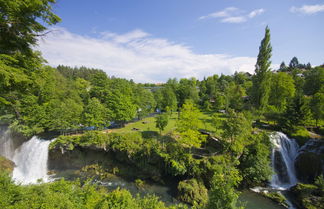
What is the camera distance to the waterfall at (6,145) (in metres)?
23.1

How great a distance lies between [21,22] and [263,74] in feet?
100

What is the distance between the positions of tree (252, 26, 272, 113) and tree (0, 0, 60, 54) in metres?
29.0

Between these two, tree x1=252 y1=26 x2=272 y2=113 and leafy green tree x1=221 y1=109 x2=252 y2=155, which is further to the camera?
tree x1=252 y1=26 x2=272 y2=113

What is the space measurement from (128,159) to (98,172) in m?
5.11

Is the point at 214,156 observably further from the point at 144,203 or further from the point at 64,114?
the point at 64,114

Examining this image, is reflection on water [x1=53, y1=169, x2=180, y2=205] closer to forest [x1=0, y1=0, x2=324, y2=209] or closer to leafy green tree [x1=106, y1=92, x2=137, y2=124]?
forest [x1=0, y1=0, x2=324, y2=209]

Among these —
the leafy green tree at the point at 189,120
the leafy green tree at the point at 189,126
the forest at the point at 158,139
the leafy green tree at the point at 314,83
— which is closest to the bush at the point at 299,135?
the forest at the point at 158,139

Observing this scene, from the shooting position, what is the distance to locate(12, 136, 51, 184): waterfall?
2044 cm

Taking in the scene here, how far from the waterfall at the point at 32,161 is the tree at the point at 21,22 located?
68.0 feet

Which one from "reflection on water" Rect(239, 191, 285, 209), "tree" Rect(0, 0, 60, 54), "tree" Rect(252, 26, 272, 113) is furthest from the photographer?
"tree" Rect(252, 26, 272, 113)

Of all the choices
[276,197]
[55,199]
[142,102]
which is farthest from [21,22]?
[142,102]

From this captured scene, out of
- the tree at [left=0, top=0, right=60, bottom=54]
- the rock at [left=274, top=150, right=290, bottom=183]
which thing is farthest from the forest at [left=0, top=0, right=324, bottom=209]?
the rock at [left=274, top=150, right=290, bottom=183]

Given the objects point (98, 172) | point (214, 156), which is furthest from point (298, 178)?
point (98, 172)

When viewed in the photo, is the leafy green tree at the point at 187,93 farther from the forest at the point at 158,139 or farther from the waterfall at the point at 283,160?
the waterfall at the point at 283,160
